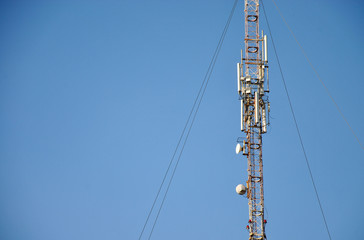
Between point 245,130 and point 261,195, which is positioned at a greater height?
point 245,130

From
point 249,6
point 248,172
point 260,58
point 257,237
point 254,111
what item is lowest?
point 257,237

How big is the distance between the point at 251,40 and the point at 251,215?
19192 millimetres

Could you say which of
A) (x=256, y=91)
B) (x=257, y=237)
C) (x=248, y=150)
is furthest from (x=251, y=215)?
(x=256, y=91)

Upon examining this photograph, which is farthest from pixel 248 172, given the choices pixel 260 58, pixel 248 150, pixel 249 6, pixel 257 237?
pixel 249 6

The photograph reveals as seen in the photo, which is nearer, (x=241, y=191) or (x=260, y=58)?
(x=241, y=191)

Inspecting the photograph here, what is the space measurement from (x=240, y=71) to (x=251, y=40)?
166 inches

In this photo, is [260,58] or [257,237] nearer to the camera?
[257,237]

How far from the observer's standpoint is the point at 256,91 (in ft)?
244

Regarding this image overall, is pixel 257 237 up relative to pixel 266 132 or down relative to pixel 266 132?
down

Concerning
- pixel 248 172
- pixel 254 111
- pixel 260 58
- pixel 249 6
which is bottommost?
pixel 248 172

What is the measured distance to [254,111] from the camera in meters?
73.8

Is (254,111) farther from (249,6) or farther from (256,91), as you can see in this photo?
(249,6)

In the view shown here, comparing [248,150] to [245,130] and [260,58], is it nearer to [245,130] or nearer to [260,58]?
[245,130]

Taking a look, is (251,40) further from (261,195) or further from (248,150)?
(261,195)
